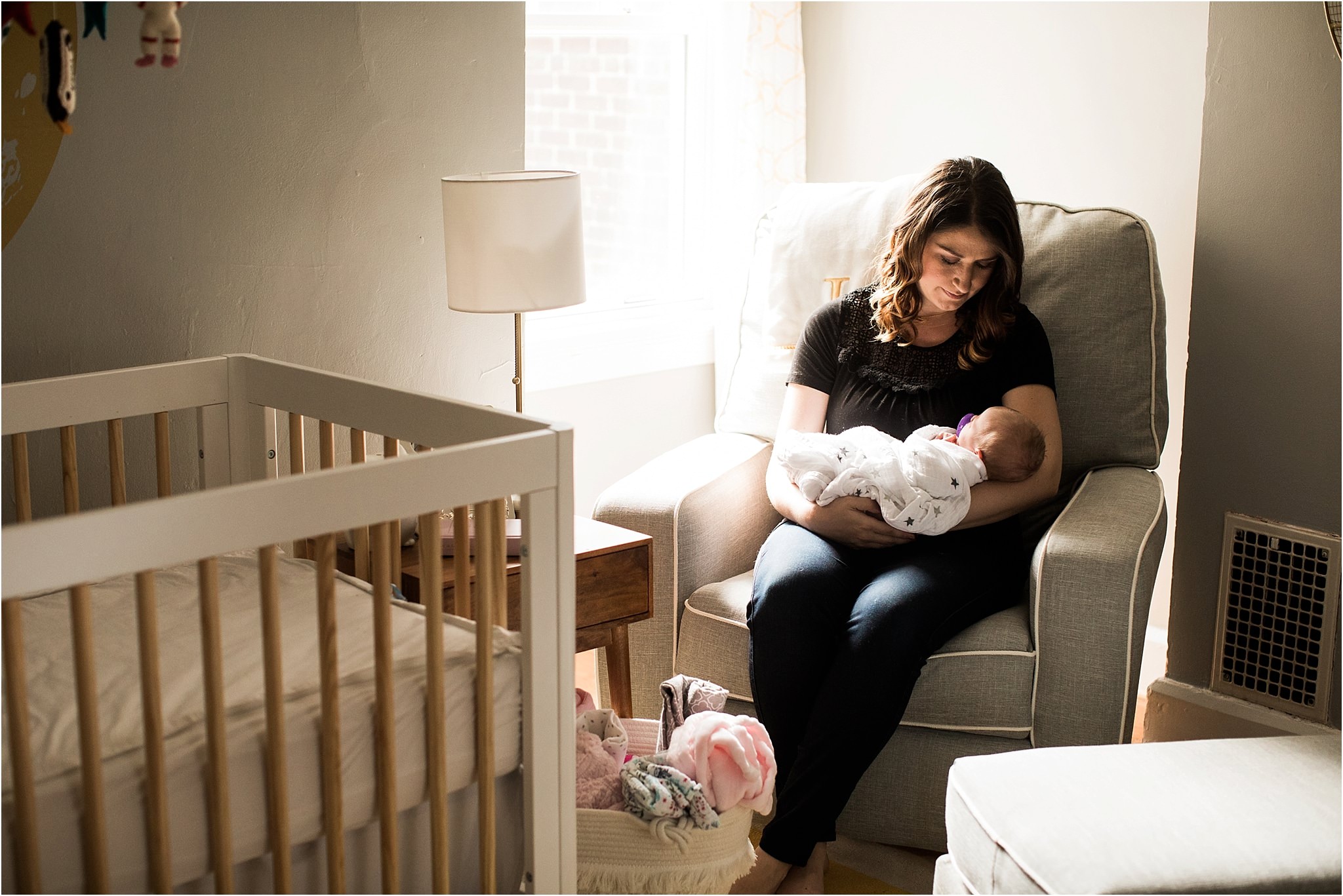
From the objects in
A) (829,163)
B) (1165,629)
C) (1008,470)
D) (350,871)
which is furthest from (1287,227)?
(350,871)

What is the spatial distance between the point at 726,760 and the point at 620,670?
64 centimetres

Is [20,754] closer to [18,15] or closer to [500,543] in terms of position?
[500,543]

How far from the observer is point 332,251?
6.94ft

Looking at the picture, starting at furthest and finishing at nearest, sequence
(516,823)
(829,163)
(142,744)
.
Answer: (829,163) → (516,823) → (142,744)

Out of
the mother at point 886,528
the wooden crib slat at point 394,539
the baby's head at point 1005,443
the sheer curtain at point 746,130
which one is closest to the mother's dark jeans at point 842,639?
the mother at point 886,528

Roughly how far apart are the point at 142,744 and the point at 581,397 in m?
1.95

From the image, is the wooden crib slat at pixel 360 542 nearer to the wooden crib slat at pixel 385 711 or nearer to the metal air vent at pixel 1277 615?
the wooden crib slat at pixel 385 711

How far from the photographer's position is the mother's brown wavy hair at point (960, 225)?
78.0 inches

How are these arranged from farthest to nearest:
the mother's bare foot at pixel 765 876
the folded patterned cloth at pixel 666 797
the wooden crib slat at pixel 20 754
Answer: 1. the mother's bare foot at pixel 765 876
2. the folded patterned cloth at pixel 666 797
3. the wooden crib slat at pixel 20 754

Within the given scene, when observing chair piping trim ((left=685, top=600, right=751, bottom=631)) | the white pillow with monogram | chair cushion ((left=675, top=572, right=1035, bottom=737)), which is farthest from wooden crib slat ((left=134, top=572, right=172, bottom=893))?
the white pillow with monogram

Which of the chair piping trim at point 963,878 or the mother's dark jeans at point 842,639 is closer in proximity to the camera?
the chair piping trim at point 963,878

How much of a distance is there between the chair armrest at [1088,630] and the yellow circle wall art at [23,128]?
1500mm

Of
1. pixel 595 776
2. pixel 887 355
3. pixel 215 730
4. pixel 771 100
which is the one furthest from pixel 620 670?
pixel 771 100

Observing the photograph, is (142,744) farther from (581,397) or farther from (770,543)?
(581,397)
